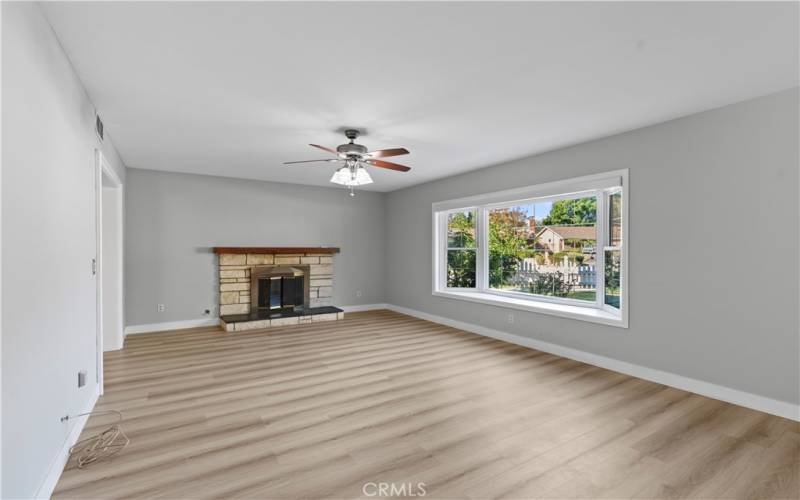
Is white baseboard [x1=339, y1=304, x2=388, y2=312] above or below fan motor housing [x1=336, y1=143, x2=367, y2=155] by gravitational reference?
below

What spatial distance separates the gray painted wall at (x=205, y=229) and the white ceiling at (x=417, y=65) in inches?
78.3

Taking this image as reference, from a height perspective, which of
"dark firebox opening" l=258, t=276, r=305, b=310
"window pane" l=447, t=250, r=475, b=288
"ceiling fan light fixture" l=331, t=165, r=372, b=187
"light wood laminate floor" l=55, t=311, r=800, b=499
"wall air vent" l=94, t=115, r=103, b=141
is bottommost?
"light wood laminate floor" l=55, t=311, r=800, b=499

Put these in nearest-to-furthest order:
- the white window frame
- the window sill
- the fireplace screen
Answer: the white window frame
the window sill
the fireplace screen

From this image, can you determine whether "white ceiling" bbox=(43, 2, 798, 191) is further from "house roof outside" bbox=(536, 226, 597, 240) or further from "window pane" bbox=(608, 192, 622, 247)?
"house roof outside" bbox=(536, 226, 597, 240)

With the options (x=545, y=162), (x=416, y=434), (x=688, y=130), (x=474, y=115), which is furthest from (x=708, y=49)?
(x=416, y=434)

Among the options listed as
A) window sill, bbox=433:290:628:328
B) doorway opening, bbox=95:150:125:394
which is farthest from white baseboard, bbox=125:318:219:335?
window sill, bbox=433:290:628:328

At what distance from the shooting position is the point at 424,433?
2574mm

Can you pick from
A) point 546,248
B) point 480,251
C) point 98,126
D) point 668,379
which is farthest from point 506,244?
point 98,126

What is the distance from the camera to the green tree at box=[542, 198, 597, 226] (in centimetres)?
441

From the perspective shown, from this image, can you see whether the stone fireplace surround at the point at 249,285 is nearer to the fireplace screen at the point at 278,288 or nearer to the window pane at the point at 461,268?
the fireplace screen at the point at 278,288

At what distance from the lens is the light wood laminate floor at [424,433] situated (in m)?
2.03

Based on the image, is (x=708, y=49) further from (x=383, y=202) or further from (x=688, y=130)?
(x=383, y=202)

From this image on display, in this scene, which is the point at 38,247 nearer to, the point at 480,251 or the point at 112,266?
the point at 112,266

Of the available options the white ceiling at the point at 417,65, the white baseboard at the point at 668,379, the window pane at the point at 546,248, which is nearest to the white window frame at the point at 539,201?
the window pane at the point at 546,248
